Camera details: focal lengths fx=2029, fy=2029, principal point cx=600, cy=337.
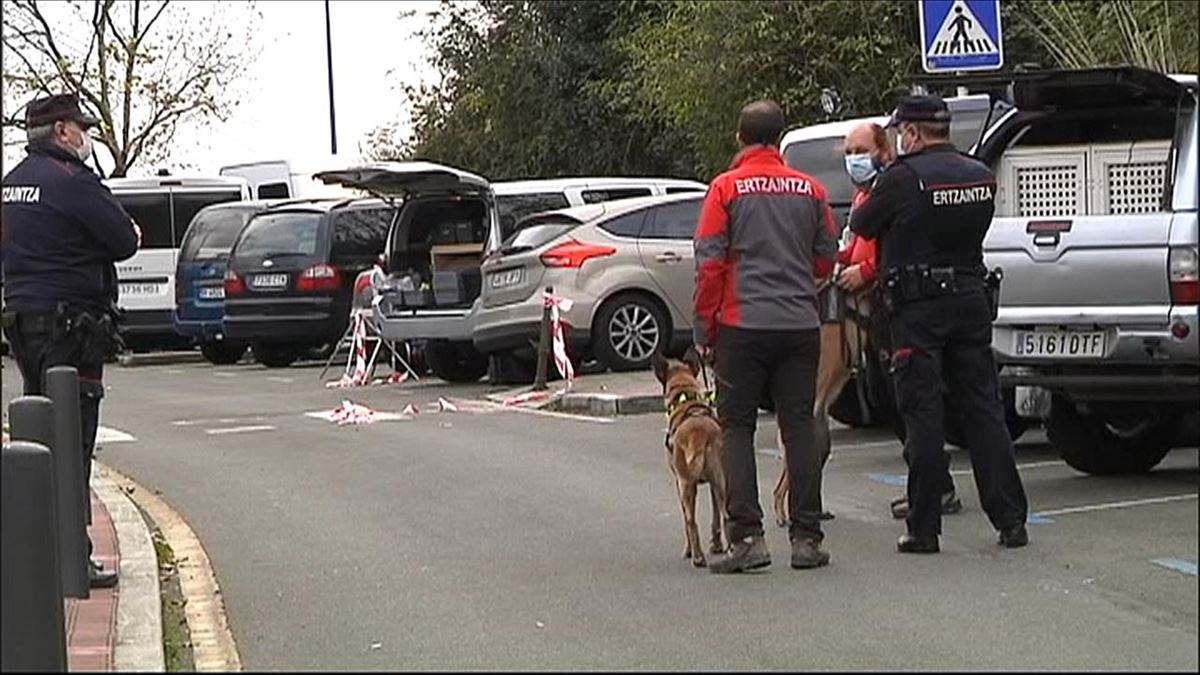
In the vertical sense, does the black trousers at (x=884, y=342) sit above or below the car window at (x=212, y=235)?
below

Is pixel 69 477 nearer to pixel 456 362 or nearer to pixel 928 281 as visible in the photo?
pixel 928 281

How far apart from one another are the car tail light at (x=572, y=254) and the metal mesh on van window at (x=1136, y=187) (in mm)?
7605

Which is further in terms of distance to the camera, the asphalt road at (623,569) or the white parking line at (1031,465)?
the white parking line at (1031,465)

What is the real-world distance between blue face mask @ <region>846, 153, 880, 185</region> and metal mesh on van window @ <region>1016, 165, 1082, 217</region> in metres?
1.28

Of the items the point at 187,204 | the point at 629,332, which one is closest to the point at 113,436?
the point at 629,332

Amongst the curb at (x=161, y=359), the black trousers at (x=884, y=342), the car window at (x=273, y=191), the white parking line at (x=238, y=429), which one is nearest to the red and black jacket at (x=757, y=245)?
the black trousers at (x=884, y=342)

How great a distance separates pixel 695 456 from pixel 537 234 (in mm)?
9315

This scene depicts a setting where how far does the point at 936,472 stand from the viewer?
8.80 m

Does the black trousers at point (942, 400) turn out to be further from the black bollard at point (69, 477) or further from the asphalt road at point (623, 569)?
the black bollard at point (69, 477)

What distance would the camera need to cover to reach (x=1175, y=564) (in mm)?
8234

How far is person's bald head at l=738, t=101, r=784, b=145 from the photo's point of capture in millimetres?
8344

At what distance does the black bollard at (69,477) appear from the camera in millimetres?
8078

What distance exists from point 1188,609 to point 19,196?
482cm

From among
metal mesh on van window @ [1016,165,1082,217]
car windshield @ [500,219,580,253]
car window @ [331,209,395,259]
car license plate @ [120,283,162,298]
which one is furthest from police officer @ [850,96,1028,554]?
car license plate @ [120,283,162,298]
